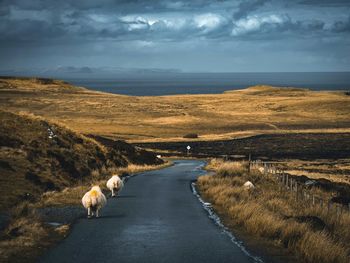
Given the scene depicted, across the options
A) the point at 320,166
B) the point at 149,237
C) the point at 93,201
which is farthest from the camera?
the point at 320,166

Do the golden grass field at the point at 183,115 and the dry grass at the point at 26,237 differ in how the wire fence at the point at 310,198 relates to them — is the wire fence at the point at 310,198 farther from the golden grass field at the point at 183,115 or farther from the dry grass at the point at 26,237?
the golden grass field at the point at 183,115

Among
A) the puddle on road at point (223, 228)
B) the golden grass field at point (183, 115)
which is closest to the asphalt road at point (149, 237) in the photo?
the puddle on road at point (223, 228)

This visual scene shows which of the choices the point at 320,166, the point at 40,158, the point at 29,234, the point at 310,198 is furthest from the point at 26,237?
the point at 320,166

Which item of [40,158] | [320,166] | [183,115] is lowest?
[183,115]

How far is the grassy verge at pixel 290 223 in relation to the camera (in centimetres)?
1162

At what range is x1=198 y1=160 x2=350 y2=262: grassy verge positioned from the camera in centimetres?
1162

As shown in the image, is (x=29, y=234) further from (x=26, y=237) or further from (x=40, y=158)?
(x=40, y=158)

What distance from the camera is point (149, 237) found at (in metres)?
13.8

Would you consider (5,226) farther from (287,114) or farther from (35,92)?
(35,92)

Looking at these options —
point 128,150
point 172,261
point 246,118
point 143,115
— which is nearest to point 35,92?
point 143,115

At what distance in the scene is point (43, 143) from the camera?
34.3m

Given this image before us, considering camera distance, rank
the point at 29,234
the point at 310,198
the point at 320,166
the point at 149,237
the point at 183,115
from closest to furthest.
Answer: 1. the point at 29,234
2. the point at 149,237
3. the point at 310,198
4. the point at 320,166
5. the point at 183,115

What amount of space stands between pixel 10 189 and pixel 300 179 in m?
18.5

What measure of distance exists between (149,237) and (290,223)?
331 centimetres
